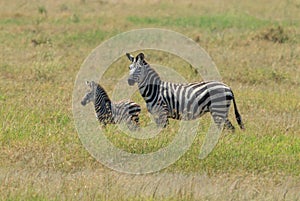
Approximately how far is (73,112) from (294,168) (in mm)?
3880

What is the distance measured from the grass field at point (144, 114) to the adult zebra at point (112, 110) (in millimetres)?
473

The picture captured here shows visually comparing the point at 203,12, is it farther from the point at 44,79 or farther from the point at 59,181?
the point at 59,181

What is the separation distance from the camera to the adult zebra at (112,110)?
33.2ft

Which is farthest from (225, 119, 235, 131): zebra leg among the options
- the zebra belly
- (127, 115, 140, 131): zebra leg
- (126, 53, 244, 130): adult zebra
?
(127, 115, 140, 131): zebra leg

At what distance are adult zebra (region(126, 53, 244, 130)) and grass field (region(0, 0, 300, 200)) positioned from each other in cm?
31

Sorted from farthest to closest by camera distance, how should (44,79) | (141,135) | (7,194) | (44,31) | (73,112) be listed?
(44,31), (44,79), (73,112), (141,135), (7,194)

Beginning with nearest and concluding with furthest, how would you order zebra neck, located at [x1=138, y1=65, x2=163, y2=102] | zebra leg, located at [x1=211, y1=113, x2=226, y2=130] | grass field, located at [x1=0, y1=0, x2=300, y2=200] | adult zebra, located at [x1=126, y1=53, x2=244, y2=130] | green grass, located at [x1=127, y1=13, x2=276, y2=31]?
1. grass field, located at [x1=0, y1=0, x2=300, y2=200]
2. zebra leg, located at [x1=211, y1=113, x2=226, y2=130]
3. adult zebra, located at [x1=126, y1=53, x2=244, y2=130]
4. zebra neck, located at [x1=138, y1=65, x2=163, y2=102]
5. green grass, located at [x1=127, y1=13, x2=276, y2=31]

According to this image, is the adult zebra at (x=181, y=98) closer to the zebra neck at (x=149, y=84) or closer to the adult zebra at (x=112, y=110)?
the zebra neck at (x=149, y=84)

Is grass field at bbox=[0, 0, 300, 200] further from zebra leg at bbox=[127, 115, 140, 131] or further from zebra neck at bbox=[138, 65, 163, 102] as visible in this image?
zebra neck at bbox=[138, 65, 163, 102]

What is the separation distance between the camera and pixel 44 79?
14.4 metres

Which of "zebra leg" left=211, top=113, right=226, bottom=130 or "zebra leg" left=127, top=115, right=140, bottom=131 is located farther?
"zebra leg" left=211, top=113, right=226, bottom=130

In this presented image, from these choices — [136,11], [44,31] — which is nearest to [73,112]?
[44,31]

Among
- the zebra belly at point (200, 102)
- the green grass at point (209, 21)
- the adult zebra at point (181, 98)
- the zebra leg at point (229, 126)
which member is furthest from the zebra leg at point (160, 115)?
the green grass at point (209, 21)

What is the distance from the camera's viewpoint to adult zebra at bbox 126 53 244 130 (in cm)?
1004
